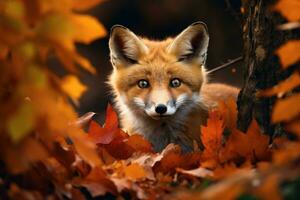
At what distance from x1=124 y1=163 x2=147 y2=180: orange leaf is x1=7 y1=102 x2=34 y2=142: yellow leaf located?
42.9 inches

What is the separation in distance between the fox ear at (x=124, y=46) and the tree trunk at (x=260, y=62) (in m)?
1.52

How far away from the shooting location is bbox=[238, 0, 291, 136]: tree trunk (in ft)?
14.0

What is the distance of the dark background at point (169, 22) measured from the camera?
37.6ft

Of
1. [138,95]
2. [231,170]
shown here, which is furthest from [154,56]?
[231,170]

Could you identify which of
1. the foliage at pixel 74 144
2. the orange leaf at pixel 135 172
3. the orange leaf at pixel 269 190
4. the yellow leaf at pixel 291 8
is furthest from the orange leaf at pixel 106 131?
the orange leaf at pixel 269 190

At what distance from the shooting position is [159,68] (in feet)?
19.3

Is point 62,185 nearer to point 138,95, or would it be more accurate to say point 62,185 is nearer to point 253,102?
point 253,102

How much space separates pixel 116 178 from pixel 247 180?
1265 mm

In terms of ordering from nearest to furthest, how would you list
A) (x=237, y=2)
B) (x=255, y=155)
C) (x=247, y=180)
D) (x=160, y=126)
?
(x=247, y=180) < (x=255, y=155) < (x=160, y=126) < (x=237, y=2)

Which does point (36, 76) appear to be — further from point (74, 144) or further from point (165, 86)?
point (165, 86)

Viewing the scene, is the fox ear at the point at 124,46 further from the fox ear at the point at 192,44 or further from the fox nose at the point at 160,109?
the fox nose at the point at 160,109

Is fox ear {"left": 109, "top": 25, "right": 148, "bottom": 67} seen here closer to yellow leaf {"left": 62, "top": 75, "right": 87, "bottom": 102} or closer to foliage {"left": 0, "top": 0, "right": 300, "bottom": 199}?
Answer: foliage {"left": 0, "top": 0, "right": 300, "bottom": 199}

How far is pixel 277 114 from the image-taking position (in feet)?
8.74

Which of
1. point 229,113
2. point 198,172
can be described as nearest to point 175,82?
point 229,113
